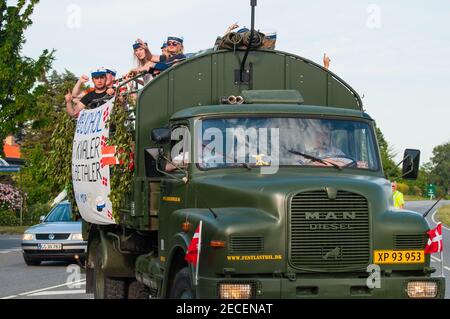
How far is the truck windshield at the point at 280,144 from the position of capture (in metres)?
9.25

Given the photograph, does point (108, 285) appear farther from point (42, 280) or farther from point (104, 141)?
point (42, 280)

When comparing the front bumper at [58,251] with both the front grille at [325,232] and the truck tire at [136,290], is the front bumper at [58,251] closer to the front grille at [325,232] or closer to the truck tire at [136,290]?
the truck tire at [136,290]

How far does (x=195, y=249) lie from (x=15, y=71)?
30844 millimetres

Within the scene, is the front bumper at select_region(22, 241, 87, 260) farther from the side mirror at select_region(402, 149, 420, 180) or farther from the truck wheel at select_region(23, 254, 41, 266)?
the side mirror at select_region(402, 149, 420, 180)

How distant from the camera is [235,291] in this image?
8.20 m

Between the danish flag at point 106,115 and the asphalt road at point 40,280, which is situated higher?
the danish flag at point 106,115

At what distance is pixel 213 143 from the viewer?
372 inches

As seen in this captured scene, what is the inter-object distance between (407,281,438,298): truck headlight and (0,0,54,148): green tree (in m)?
30.5

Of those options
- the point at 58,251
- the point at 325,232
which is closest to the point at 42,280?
the point at 58,251

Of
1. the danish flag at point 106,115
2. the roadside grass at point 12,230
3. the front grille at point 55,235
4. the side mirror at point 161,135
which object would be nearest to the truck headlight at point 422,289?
the side mirror at point 161,135

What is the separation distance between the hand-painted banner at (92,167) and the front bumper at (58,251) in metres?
8.77
